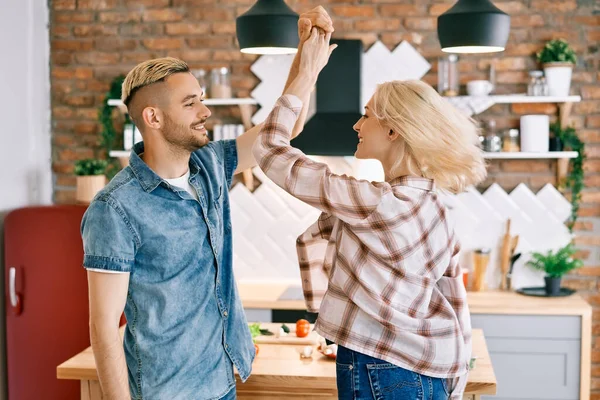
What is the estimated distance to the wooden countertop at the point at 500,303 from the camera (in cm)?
423

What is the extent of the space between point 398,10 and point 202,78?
4.22 feet

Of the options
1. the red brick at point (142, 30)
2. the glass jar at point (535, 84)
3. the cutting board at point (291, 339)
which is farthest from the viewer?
the red brick at point (142, 30)

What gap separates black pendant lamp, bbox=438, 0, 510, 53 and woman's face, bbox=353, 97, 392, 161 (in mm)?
1065

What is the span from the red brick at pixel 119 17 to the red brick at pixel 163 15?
0.05m

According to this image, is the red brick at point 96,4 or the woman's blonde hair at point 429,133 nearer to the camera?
the woman's blonde hair at point 429,133

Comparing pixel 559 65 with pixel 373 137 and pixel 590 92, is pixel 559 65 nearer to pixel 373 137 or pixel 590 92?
pixel 590 92

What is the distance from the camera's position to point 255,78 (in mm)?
5012

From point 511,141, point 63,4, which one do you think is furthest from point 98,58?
point 511,141

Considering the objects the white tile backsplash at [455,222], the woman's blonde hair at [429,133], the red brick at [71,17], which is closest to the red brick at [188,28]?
the red brick at [71,17]

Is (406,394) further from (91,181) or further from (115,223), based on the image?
(91,181)

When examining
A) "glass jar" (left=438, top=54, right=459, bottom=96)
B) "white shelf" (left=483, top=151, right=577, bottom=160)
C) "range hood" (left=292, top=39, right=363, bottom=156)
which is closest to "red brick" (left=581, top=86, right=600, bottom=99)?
"white shelf" (left=483, top=151, right=577, bottom=160)

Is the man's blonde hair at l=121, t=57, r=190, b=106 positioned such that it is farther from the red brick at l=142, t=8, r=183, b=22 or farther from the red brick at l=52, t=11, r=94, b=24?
the red brick at l=52, t=11, r=94, b=24

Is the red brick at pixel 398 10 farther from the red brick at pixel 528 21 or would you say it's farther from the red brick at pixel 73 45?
the red brick at pixel 73 45

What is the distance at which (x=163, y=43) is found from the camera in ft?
16.6
